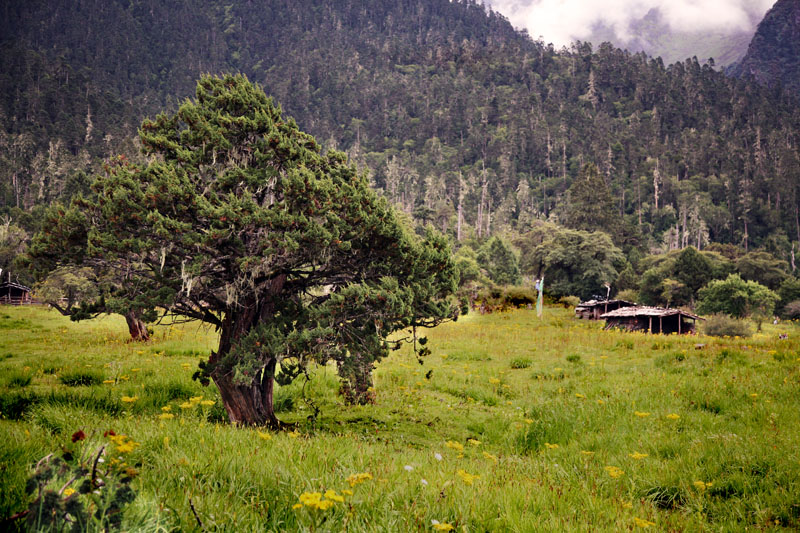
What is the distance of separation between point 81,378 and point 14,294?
224 ft

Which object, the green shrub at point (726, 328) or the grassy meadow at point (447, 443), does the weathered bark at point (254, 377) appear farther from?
the green shrub at point (726, 328)

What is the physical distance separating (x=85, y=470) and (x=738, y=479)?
7593 millimetres

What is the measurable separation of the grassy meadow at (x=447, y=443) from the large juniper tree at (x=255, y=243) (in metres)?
1.48

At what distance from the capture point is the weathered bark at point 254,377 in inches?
319

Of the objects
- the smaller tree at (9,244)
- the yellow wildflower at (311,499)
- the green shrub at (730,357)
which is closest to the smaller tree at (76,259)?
the yellow wildflower at (311,499)

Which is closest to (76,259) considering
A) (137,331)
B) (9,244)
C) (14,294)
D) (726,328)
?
(137,331)

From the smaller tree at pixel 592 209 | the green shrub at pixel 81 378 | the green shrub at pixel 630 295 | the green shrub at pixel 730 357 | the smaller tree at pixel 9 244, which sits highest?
the smaller tree at pixel 592 209

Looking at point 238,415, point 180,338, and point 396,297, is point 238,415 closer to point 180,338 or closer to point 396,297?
point 396,297

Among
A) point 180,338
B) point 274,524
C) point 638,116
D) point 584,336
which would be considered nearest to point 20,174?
point 180,338

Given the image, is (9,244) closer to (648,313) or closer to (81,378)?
(81,378)

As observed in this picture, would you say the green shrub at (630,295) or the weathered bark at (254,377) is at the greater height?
the green shrub at (630,295)

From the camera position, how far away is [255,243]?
7500 mm

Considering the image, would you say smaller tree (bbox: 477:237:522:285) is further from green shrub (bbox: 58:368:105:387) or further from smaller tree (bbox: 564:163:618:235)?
green shrub (bbox: 58:368:105:387)

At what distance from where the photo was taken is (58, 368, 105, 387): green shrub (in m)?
11.0
